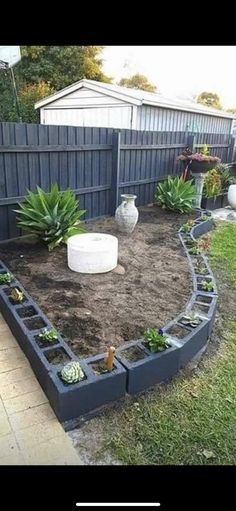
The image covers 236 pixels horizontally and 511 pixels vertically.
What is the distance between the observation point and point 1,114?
41.0ft

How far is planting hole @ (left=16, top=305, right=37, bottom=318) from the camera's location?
8.74 ft

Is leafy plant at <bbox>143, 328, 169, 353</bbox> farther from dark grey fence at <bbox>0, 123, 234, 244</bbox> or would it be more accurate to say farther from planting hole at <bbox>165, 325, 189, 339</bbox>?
dark grey fence at <bbox>0, 123, 234, 244</bbox>

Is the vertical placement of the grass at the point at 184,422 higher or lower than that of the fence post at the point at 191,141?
lower

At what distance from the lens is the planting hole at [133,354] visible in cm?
Answer: 223

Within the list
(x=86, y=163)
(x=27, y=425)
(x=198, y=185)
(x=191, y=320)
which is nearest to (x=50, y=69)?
(x=198, y=185)

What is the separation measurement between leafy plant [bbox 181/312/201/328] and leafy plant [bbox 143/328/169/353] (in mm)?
346

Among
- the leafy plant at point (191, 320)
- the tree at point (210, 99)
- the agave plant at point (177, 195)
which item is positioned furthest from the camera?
the tree at point (210, 99)

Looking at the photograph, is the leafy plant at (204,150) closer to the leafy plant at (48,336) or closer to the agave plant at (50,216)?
the agave plant at (50,216)

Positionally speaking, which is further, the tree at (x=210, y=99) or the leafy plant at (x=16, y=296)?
the tree at (x=210, y=99)

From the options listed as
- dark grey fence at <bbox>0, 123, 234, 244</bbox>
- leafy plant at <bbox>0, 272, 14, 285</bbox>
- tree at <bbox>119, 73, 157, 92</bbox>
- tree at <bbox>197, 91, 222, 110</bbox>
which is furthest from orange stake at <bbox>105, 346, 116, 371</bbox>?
tree at <bbox>197, 91, 222, 110</bbox>

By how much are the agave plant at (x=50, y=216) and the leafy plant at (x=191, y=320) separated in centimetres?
197

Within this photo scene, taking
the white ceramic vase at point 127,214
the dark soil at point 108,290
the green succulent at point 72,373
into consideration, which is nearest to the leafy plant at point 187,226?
the dark soil at point 108,290

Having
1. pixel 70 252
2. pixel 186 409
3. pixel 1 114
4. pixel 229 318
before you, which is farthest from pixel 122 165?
pixel 1 114
